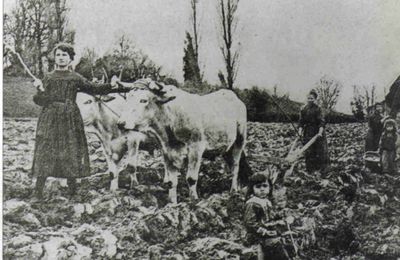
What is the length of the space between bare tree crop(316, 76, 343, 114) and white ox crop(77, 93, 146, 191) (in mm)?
1595

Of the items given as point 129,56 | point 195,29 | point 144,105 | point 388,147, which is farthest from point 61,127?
point 388,147

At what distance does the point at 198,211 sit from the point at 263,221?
0.56 m

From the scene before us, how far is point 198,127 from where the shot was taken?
5.24 m

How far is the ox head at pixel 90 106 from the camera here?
5.19 meters

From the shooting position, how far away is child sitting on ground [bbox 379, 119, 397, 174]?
212 inches

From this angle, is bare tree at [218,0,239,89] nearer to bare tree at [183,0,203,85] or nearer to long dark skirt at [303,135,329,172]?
bare tree at [183,0,203,85]

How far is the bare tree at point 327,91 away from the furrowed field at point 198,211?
232mm

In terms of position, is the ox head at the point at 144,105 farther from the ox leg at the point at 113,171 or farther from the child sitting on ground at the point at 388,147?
the child sitting on ground at the point at 388,147

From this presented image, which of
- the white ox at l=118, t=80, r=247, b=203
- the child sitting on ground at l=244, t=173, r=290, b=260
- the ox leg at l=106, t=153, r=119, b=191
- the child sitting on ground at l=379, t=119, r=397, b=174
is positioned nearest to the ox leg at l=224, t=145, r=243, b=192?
the white ox at l=118, t=80, r=247, b=203

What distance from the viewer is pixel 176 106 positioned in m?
5.23

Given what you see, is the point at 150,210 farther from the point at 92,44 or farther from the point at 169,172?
the point at 92,44

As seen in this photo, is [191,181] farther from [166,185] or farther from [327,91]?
A: [327,91]

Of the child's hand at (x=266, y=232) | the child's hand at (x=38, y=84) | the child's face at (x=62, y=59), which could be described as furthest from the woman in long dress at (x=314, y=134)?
the child's hand at (x=38, y=84)

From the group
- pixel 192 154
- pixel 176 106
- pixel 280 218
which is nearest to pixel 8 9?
pixel 176 106
